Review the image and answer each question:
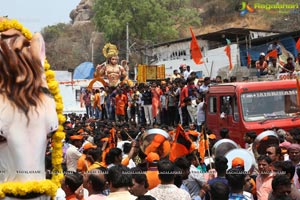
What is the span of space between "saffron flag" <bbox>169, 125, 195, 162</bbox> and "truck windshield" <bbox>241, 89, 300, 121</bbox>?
4420mm

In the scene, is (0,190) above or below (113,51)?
below

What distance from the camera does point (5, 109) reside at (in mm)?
3301

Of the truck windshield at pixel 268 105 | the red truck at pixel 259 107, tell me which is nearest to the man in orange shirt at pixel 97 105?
the red truck at pixel 259 107

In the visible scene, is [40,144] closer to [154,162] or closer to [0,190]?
[0,190]

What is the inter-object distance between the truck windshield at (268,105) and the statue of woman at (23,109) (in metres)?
8.09

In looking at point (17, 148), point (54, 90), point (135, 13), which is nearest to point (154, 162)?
point (54, 90)

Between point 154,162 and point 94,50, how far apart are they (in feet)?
173

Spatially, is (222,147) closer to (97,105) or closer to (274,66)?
(274,66)

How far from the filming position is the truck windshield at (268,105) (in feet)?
36.8

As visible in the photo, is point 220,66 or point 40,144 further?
point 220,66

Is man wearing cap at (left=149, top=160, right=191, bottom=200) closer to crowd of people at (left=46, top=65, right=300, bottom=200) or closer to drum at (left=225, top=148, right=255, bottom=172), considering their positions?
crowd of people at (left=46, top=65, right=300, bottom=200)

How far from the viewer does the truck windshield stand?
442 inches

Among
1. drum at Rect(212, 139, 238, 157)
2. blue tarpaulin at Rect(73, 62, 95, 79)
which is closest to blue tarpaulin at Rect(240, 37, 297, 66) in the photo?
drum at Rect(212, 139, 238, 157)

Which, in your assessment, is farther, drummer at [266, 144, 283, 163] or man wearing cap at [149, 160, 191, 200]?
drummer at [266, 144, 283, 163]
